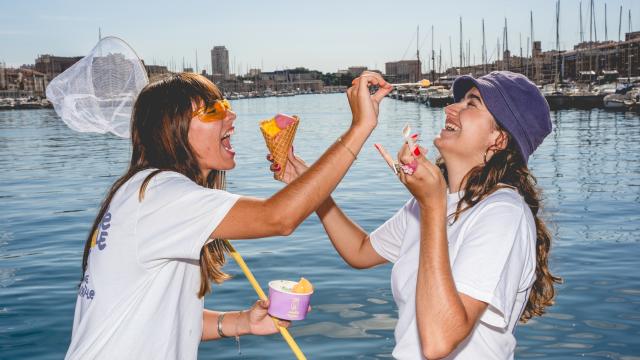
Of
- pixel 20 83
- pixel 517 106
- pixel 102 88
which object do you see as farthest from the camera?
pixel 20 83

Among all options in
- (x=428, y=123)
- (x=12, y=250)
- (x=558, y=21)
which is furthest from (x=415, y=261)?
(x=558, y=21)

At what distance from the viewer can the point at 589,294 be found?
989 cm

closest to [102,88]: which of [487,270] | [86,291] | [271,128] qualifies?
[271,128]

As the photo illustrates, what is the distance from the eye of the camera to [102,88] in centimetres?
340

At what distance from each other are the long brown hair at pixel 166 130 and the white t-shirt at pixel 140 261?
190 mm

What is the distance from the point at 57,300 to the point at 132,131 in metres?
8.17

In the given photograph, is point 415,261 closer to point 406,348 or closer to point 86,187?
point 406,348

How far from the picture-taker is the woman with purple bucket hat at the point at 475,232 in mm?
2350

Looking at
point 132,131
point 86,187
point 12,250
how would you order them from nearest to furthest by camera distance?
1. point 132,131
2. point 12,250
3. point 86,187

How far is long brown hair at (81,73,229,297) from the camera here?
2854mm

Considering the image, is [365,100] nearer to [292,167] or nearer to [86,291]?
[292,167]

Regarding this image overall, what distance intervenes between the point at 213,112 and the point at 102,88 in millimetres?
743

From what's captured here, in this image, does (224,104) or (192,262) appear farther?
(224,104)

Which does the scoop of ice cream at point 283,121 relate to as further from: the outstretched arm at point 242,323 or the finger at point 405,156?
the finger at point 405,156
